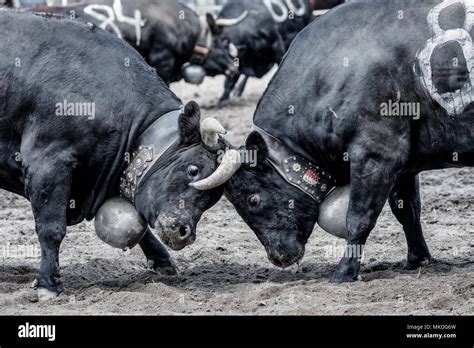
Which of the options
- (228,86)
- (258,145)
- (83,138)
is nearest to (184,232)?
(258,145)

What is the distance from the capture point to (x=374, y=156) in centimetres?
709

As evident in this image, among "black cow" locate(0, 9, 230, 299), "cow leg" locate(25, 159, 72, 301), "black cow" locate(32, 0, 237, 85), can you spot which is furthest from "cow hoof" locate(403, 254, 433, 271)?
"black cow" locate(32, 0, 237, 85)

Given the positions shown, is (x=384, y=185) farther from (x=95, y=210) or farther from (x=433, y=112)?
(x=95, y=210)

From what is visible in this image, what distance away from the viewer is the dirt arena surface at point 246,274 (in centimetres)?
664

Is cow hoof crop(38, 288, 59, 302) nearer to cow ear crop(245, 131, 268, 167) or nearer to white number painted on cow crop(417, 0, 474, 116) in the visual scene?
cow ear crop(245, 131, 268, 167)

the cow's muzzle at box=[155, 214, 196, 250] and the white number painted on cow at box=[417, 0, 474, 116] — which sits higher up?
the white number painted on cow at box=[417, 0, 474, 116]

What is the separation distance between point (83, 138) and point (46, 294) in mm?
1037

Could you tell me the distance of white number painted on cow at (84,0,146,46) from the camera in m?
12.8

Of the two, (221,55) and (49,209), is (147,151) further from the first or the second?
(221,55)

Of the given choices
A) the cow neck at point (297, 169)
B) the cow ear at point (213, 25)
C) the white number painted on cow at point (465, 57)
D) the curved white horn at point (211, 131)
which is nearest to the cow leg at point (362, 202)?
the cow neck at point (297, 169)

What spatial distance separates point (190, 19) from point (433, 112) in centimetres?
772

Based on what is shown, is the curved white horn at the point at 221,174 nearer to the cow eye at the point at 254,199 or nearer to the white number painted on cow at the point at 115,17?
the cow eye at the point at 254,199

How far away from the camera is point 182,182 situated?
283 inches

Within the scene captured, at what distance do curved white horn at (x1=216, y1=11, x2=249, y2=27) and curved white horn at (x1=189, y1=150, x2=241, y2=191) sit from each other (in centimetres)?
944
